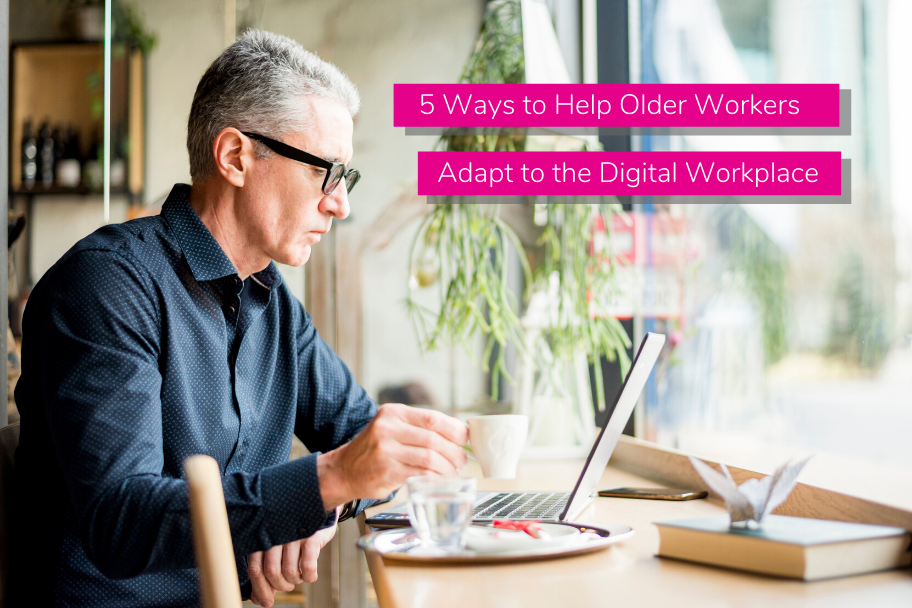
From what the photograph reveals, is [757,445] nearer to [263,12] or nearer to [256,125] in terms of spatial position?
[256,125]

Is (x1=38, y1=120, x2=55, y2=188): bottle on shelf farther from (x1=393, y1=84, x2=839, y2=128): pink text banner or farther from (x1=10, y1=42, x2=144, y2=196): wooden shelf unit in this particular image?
(x1=393, y1=84, x2=839, y2=128): pink text banner

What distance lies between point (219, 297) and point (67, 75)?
3.14 metres

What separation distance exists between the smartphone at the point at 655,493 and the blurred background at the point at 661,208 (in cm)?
13

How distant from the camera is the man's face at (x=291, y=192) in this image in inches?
47.3

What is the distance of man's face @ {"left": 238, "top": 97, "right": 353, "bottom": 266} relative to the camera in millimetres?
1201

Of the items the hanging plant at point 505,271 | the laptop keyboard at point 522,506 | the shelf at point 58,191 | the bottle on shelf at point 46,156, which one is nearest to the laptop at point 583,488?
the laptop keyboard at point 522,506

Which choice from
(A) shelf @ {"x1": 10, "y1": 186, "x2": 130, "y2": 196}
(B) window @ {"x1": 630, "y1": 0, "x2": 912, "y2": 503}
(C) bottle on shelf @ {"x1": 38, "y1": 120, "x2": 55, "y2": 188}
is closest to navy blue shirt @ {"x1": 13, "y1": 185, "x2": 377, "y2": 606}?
(B) window @ {"x1": 630, "y1": 0, "x2": 912, "y2": 503}

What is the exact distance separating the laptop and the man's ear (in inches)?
21.4

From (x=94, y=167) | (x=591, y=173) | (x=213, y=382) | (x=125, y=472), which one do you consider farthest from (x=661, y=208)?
(x=94, y=167)

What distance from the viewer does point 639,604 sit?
686mm

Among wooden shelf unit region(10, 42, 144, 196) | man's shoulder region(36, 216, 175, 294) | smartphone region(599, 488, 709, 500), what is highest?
wooden shelf unit region(10, 42, 144, 196)

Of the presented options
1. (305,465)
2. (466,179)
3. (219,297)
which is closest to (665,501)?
(305,465)

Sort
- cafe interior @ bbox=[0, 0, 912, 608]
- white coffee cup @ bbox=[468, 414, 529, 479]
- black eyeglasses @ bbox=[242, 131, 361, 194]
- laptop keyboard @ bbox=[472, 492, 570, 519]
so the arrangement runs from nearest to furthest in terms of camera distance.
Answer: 1. cafe interior @ bbox=[0, 0, 912, 608]
2. white coffee cup @ bbox=[468, 414, 529, 479]
3. laptop keyboard @ bbox=[472, 492, 570, 519]
4. black eyeglasses @ bbox=[242, 131, 361, 194]

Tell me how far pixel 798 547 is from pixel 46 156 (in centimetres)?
378
